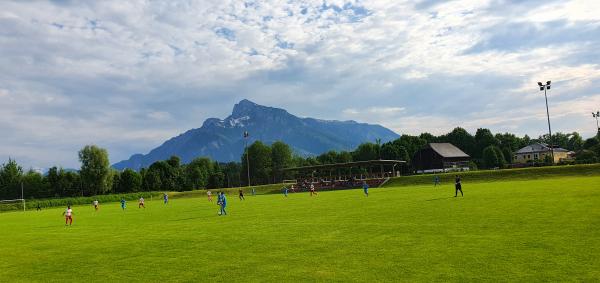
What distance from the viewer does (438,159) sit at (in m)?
117

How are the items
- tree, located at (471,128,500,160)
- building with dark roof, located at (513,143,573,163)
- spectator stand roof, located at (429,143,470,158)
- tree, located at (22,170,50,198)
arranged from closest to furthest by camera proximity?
spectator stand roof, located at (429,143,470,158), tree, located at (22,170,50,198), tree, located at (471,128,500,160), building with dark roof, located at (513,143,573,163)

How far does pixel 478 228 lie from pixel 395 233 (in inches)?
117

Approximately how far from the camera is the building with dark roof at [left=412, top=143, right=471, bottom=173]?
117 meters

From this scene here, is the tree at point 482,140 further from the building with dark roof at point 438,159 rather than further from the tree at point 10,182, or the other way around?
the tree at point 10,182

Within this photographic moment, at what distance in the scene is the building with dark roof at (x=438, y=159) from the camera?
116750 mm

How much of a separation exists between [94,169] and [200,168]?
40422 millimetres

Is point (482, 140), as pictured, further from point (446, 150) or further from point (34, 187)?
point (34, 187)

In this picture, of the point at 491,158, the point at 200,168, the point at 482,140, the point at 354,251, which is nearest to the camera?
the point at 354,251

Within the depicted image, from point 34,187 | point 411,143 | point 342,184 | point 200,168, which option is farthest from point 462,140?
point 34,187

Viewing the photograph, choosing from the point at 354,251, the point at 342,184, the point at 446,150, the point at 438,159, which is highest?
the point at 446,150

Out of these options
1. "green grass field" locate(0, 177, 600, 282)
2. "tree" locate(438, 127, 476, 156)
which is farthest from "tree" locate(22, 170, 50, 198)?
"tree" locate(438, 127, 476, 156)

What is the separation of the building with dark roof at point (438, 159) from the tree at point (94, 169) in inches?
3373

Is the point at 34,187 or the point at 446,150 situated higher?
the point at 446,150

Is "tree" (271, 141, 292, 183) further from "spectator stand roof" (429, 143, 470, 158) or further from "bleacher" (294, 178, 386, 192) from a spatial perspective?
"bleacher" (294, 178, 386, 192)
